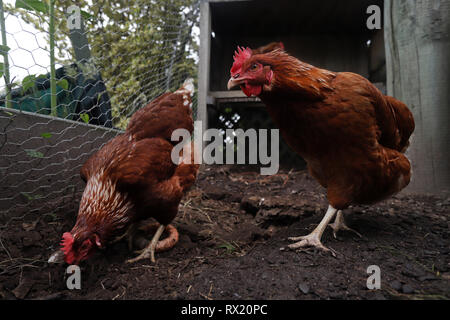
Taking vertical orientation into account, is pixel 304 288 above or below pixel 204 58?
below

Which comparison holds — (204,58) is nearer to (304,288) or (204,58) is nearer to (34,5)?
(34,5)

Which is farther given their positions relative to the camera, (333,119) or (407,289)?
(333,119)

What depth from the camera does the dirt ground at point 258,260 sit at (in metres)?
0.94

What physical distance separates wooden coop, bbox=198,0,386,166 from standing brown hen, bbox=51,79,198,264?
50.1 inches

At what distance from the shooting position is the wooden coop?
2938mm

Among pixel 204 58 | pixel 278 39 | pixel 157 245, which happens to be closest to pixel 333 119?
pixel 157 245

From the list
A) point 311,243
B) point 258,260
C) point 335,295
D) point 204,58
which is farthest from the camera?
point 204,58

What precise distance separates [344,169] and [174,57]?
7.15ft

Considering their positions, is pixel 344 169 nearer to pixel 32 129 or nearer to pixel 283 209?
pixel 283 209

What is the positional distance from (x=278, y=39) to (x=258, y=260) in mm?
3364

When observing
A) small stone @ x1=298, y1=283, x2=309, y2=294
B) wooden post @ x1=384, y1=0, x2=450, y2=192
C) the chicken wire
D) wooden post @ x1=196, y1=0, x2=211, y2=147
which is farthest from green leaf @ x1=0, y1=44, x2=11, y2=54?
wooden post @ x1=384, y1=0, x2=450, y2=192

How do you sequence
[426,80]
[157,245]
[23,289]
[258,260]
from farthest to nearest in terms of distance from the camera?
[426,80] < [157,245] < [258,260] < [23,289]

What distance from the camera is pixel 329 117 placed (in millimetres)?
1235

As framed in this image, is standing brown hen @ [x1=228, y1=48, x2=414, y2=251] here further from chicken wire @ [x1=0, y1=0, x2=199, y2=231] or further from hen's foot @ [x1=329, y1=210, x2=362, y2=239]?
chicken wire @ [x1=0, y1=0, x2=199, y2=231]
